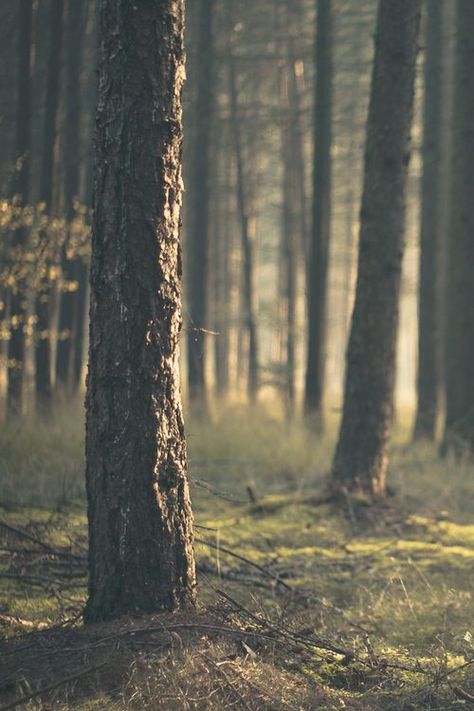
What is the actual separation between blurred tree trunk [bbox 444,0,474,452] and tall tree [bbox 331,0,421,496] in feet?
10.7

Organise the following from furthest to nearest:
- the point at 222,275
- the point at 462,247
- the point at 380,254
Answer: the point at 222,275
the point at 462,247
the point at 380,254

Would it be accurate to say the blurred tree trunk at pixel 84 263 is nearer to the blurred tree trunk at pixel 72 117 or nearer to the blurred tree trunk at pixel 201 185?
the blurred tree trunk at pixel 72 117

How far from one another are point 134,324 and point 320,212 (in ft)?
32.6

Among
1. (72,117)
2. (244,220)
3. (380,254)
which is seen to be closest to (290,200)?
(244,220)

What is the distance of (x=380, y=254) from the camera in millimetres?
8266

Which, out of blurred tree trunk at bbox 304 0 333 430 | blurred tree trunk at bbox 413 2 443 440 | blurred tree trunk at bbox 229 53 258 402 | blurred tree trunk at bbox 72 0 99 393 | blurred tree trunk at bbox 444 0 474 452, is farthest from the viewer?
blurred tree trunk at bbox 229 53 258 402

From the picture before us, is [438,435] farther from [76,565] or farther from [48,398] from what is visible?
[76,565]

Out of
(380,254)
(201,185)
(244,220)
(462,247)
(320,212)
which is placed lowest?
(380,254)

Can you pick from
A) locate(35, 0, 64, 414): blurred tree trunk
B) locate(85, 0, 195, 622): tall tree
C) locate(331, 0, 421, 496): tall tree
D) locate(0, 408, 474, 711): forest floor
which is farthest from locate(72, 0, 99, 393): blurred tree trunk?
locate(85, 0, 195, 622): tall tree

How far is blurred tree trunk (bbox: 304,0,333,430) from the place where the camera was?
531 inches

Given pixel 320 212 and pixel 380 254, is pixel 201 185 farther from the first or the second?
pixel 380 254

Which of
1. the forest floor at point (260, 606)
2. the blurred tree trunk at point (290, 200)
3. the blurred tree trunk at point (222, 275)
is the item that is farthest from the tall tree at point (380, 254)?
the blurred tree trunk at point (222, 275)

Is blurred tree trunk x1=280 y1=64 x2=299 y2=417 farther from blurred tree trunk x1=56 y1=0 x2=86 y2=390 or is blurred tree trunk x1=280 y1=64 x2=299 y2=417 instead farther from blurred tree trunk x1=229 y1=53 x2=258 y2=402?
blurred tree trunk x1=56 y1=0 x2=86 y2=390

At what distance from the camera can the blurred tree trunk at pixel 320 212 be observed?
1350 centimetres
